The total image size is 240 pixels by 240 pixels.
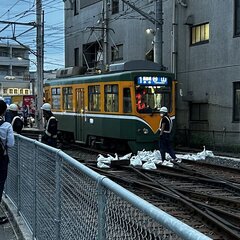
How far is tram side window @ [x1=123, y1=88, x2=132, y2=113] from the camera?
17.8 metres

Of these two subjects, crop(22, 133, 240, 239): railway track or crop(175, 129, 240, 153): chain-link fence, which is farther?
crop(175, 129, 240, 153): chain-link fence

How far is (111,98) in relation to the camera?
60.6 ft

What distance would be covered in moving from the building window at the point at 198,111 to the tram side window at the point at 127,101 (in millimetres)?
6994

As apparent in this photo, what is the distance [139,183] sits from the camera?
11703 millimetres

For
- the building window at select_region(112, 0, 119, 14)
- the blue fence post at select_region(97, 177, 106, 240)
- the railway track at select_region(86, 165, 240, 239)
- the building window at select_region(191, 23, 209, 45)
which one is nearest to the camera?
the blue fence post at select_region(97, 177, 106, 240)

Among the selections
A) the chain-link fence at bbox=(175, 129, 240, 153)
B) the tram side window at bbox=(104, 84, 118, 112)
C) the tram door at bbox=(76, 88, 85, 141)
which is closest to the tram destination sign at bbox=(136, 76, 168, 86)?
the tram side window at bbox=(104, 84, 118, 112)

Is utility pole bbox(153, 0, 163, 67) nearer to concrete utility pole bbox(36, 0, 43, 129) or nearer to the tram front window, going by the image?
the tram front window

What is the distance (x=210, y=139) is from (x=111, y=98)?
649 centimetres

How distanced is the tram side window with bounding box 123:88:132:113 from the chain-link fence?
5.78m

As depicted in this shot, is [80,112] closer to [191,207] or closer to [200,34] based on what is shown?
[200,34]

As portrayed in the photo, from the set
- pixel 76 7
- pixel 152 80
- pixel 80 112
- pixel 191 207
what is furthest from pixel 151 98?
pixel 76 7

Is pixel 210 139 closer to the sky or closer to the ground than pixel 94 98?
closer to the ground

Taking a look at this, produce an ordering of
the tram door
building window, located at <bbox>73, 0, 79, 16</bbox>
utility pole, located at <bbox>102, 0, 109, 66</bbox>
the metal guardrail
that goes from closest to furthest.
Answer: the metal guardrail, the tram door, utility pole, located at <bbox>102, 0, 109, 66</bbox>, building window, located at <bbox>73, 0, 79, 16</bbox>

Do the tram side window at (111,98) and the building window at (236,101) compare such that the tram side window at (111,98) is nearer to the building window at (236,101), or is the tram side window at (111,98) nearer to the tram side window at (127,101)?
the tram side window at (127,101)
